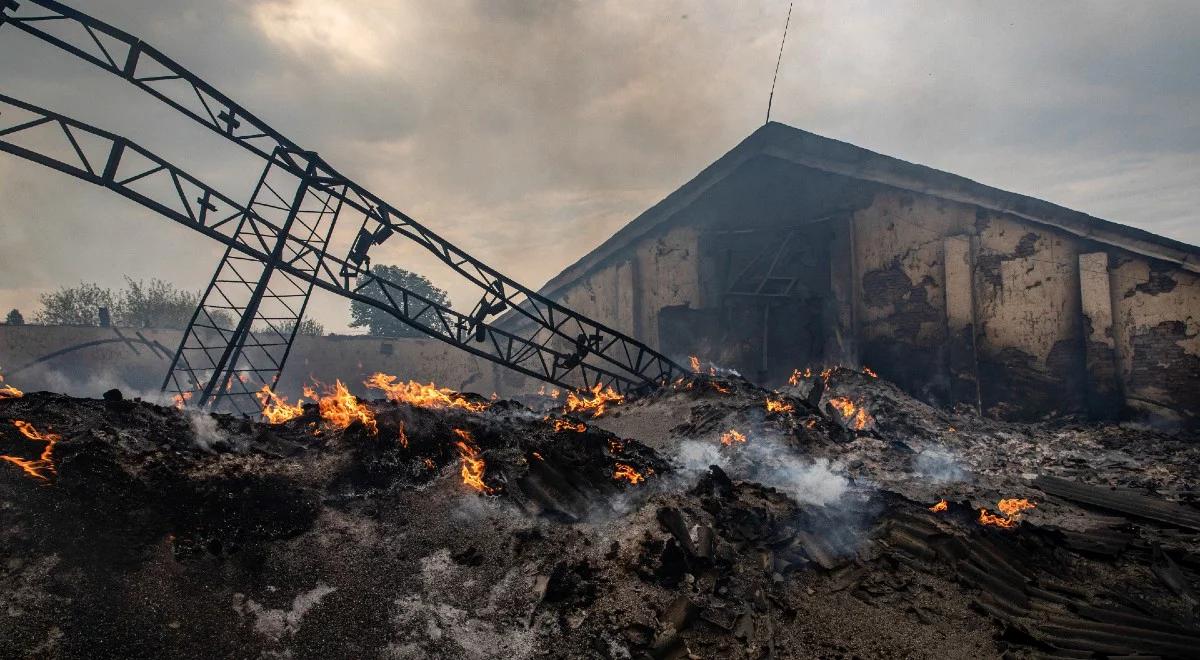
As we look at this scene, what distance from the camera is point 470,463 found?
6172 mm

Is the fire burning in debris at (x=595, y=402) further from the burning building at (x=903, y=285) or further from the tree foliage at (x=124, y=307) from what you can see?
the tree foliage at (x=124, y=307)

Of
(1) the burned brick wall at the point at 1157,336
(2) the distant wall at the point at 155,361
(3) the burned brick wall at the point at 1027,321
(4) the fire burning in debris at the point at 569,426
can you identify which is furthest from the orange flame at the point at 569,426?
(2) the distant wall at the point at 155,361

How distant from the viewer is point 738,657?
4344 millimetres

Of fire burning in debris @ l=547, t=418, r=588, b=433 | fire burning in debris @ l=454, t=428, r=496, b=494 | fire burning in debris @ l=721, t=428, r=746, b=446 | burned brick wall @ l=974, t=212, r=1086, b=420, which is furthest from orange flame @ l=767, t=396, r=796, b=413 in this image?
fire burning in debris @ l=454, t=428, r=496, b=494

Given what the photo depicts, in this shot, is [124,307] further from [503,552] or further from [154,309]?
[503,552]

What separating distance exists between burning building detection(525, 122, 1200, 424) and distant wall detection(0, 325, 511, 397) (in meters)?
4.80

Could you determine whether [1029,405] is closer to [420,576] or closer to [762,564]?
[762,564]

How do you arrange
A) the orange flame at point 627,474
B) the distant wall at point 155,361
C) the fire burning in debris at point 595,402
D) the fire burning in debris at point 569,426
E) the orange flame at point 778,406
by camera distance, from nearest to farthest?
the orange flame at point 627,474, the fire burning in debris at point 569,426, the orange flame at point 778,406, the fire burning in debris at point 595,402, the distant wall at point 155,361

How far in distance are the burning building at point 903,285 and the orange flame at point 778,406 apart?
448 centimetres

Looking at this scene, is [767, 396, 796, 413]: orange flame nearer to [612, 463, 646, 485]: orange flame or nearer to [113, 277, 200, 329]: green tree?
[612, 463, 646, 485]: orange flame

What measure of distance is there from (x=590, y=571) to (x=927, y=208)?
1204 cm

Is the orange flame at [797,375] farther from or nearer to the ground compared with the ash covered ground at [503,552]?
farther from the ground

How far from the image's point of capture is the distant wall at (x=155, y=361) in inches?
607

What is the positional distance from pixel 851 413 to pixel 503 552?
29.5ft
